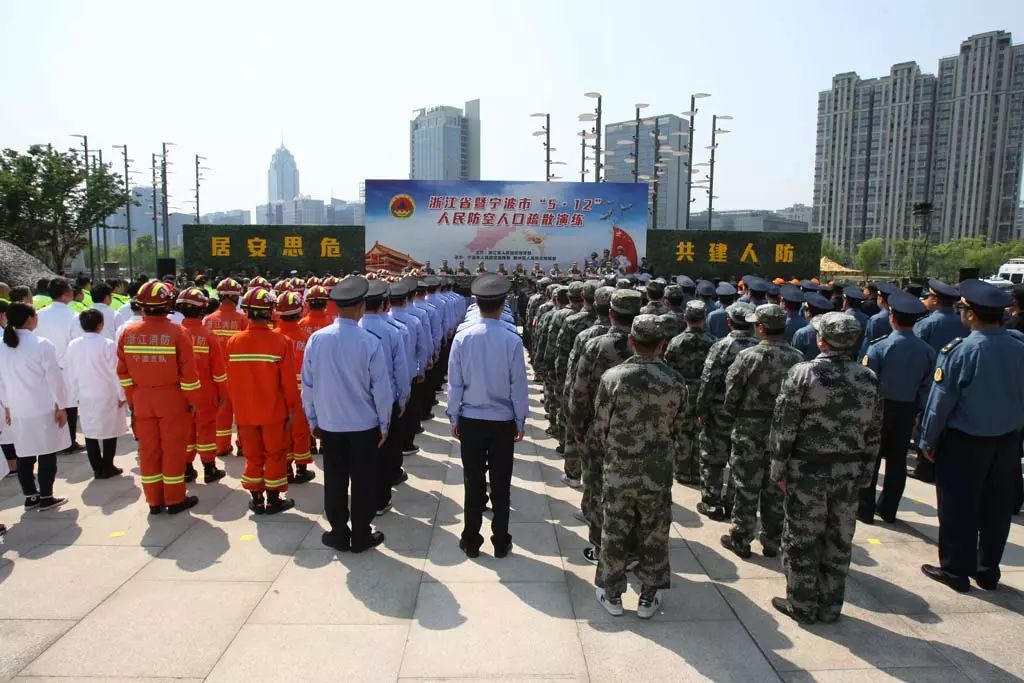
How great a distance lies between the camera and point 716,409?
16.8ft

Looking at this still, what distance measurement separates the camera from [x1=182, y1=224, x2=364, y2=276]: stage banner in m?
23.7

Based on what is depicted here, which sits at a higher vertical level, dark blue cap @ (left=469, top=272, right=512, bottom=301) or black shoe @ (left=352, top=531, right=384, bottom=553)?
dark blue cap @ (left=469, top=272, right=512, bottom=301)

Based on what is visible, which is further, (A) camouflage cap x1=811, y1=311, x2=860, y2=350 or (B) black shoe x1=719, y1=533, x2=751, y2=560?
(B) black shoe x1=719, y1=533, x2=751, y2=560

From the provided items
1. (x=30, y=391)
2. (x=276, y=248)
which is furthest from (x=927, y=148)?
(x=30, y=391)

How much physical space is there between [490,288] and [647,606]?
2.27m

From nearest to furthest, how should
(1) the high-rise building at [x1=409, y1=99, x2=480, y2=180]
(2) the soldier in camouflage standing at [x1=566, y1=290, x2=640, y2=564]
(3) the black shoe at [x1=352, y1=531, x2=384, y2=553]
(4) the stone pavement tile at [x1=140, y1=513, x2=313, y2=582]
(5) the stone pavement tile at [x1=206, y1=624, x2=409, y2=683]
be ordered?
1. (5) the stone pavement tile at [x1=206, y1=624, x2=409, y2=683]
2. (4) the stone pavement tile at [x1=140, y1=513, x2=313, y2=582]
3. (2) the soldier in camouflage standing at [x1=566, y1=290, x2=640, y2=564]
4. (3) the black shoe at [x1=352, y1=531, x2=384, y2=553]
5. (1) the high-rise building at [x1=409, y1=99, x2=480, y2=180]

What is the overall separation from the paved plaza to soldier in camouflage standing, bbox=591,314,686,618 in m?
0.28

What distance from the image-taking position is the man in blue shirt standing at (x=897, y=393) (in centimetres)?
508

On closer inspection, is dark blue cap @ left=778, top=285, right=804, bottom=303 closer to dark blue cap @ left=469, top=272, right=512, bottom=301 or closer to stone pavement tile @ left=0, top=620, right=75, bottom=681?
dark blue cap @ left=469, top=272, right=512, bottom=301

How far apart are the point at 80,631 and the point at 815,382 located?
432 cm

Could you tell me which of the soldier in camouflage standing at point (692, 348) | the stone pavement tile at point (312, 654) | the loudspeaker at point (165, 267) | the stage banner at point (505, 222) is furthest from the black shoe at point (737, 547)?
the loudspeaker at point (165, 267)

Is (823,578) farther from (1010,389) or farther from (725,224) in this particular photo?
(725,224)

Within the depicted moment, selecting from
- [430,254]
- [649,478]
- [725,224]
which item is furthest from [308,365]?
[725,224]

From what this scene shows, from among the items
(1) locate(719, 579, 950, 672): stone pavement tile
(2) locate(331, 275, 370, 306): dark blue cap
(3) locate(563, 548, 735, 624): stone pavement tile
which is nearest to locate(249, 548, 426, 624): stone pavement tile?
(3) locate(563, 548, 735, 624): stone pavement tile
